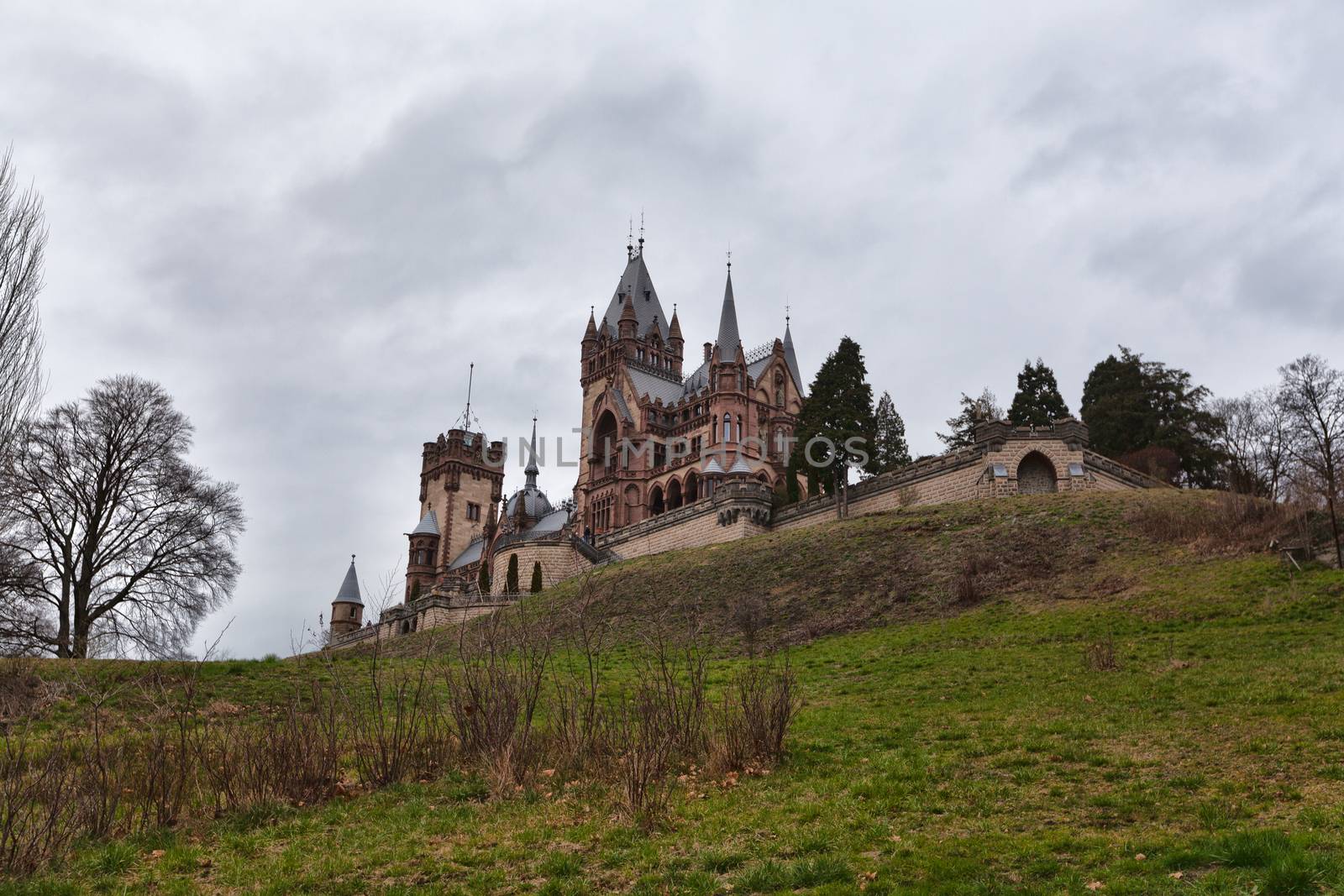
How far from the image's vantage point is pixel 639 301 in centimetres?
8588

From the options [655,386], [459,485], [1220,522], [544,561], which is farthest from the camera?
[459,485]

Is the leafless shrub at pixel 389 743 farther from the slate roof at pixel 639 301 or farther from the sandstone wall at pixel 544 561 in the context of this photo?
the slate roof at pixel 639 301

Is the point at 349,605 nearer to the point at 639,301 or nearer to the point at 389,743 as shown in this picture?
the point at 639,301

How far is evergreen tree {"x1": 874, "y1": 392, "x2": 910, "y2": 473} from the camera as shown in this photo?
5981cm

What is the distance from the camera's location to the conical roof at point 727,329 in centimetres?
Answer: 7262

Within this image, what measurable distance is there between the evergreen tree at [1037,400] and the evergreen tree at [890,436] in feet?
19.8

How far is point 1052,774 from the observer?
40.8ft

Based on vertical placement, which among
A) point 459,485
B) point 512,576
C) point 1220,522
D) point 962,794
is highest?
point 459,485

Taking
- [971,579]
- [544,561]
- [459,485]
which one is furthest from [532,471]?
[971,579]

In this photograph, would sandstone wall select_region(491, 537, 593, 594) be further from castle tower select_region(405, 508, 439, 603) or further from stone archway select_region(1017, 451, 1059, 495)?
castle tower select_region(405, 508, 439, 603)

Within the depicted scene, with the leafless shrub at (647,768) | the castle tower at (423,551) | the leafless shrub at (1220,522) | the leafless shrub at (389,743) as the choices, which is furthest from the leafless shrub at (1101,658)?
the castle tower at (423,551)

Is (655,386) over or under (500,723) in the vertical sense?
over

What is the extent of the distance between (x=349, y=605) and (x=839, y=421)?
5341 cm

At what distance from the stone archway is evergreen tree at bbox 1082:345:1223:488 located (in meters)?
10.5
